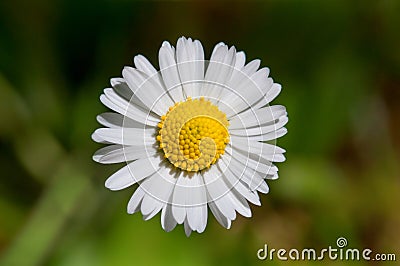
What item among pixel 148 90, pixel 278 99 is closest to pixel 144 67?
pixel 148 90

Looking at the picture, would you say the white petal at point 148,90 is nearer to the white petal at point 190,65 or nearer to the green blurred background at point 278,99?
the white petal at point 190,65

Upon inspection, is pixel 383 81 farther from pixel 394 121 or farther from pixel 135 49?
pixel 135 49

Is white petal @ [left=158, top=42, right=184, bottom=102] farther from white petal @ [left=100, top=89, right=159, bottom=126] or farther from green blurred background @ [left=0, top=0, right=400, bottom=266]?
green blurred background @ [left=0, top=0, right=400, bottom=266]

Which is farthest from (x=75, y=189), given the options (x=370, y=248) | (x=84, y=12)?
(x=370, y=248)

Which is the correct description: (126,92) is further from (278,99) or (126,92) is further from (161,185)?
(278,99)

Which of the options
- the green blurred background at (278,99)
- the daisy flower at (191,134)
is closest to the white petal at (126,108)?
the daisy flower at (191,134)

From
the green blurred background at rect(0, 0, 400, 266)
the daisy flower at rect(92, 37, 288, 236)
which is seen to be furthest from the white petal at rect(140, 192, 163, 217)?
the green blurred background at rect(0, 0, 400, 266)
